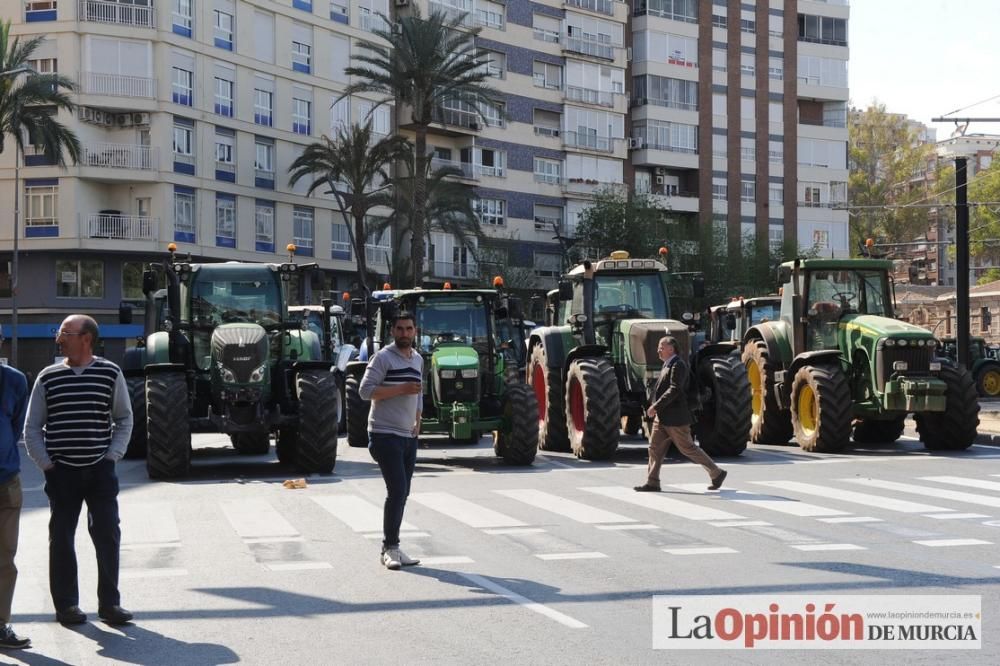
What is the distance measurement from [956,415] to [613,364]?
16.8 feet

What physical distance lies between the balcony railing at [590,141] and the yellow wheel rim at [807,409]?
170ft

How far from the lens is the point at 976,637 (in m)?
7.55

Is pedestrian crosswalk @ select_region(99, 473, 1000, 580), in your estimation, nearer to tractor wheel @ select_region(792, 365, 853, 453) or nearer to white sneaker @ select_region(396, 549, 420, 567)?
white sneaker @ select_region(396, 549, 420, 567)

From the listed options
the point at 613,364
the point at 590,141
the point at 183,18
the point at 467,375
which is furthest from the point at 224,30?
the point at 467,375

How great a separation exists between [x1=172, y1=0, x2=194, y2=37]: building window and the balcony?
102 cm

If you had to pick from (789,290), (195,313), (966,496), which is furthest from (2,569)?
(789,290)

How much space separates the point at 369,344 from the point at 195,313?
10.6ft

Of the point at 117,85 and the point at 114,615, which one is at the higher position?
the point at 117,85

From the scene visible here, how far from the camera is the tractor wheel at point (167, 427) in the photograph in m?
17.4

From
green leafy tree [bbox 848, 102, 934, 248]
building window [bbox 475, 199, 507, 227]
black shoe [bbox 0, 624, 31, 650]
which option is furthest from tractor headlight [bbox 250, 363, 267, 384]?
green leafy tree [bbox 848, 102, 934, 248]

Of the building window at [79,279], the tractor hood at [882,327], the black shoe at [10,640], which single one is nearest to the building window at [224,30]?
the building window at [79,279]

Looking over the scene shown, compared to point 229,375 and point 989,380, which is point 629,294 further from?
point 989,380

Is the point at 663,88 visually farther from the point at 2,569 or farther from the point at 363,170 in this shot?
the point at 2,569

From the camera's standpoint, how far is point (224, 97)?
182ft
